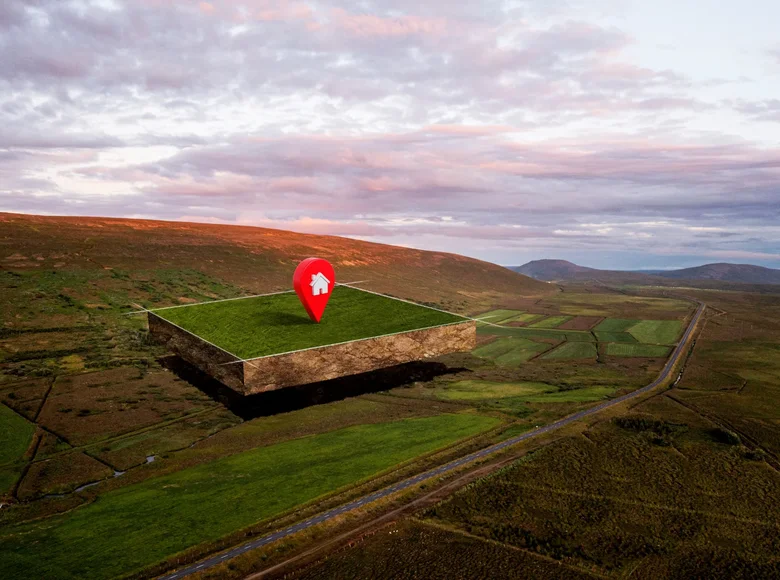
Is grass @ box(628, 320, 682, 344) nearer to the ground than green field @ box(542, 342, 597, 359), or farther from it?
farther from it

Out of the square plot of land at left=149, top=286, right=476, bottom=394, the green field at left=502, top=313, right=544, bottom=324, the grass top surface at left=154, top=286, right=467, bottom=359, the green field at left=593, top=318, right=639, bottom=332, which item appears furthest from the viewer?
the green field at left=502, top=313, right=544, bottom=324

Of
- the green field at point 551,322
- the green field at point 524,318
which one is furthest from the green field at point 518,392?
the green field at point 524,318

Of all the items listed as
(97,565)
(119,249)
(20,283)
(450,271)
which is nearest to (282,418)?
(97,565)

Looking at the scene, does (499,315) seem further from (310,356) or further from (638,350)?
(310,356)

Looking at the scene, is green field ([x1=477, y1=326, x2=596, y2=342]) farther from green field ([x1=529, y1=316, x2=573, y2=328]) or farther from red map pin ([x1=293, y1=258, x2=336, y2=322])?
red map pin ([x1=293, y1=258, x2=336, y2=322])

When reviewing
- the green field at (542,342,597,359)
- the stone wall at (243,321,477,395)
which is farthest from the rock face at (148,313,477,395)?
the green field at (542,342,597,359)

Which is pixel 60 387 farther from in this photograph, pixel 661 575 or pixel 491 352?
pixel 491 352

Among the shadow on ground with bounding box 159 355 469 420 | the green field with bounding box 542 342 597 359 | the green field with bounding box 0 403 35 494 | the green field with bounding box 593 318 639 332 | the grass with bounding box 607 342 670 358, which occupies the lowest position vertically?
the green field with bounding box 0 403 35 494
